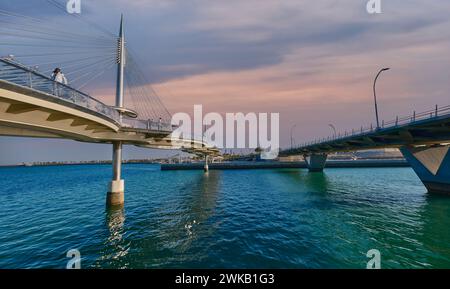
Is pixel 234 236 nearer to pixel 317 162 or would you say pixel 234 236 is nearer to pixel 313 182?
pixel 313 182

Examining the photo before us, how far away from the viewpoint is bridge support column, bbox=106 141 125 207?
2264 centimetres

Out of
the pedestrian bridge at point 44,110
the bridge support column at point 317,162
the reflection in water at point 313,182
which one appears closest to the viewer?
the pedestrian bridge at point 44,110

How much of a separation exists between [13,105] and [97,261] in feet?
33.8

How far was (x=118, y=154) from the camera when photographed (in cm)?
2538

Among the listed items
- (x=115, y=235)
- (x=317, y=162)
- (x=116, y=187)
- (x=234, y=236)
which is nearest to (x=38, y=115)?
(x=115, y=235)

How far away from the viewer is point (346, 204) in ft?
70.0

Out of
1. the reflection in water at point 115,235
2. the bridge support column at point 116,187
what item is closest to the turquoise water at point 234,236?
the reflection in water at point 115,235

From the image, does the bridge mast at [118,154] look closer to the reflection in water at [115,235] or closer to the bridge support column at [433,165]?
the reflection in water at [115,235]

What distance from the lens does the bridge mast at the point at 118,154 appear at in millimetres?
22877

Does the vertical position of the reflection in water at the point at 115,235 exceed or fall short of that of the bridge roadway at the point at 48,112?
it falls short

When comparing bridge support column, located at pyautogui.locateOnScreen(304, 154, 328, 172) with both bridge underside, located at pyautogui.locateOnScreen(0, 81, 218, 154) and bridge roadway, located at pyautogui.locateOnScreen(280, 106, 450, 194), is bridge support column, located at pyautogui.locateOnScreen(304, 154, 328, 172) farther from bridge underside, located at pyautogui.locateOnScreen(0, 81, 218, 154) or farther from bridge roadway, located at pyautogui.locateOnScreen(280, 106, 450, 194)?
bridge underside, located at pyautogui.locateOnScreen(0, 81, 218, 154)

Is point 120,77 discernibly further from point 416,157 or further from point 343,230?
point 416,157
